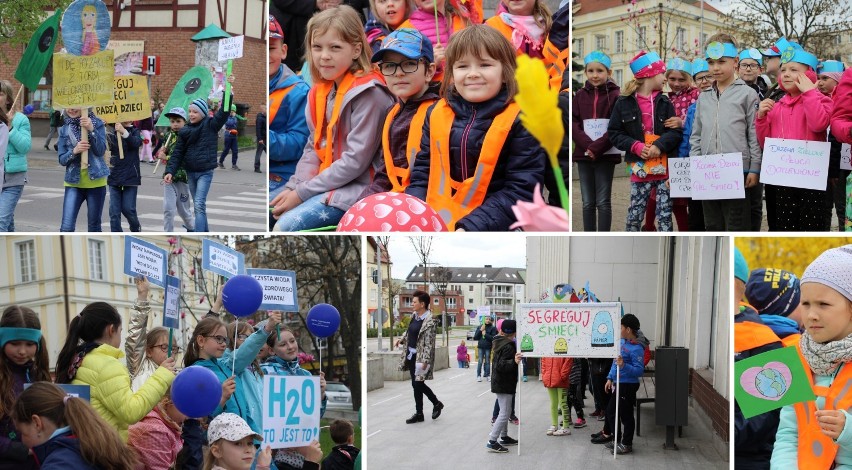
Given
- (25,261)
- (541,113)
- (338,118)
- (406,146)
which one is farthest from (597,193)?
(541,113)

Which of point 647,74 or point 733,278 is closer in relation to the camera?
point 733,278

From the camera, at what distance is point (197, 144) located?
682cm

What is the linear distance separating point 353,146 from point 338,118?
0.16 metres

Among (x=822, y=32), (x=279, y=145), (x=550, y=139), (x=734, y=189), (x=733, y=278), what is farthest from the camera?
(x=822, y=32)

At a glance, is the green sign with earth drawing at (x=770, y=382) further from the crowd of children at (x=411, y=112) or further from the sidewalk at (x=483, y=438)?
the crowd of children at (x=411, y=112)

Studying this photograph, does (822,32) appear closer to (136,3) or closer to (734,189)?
(734,189)

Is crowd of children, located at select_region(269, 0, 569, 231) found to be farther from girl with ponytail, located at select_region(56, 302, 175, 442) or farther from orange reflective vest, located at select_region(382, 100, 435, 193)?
girl with ponytail, located at select_region(56, 302, 175, 442)

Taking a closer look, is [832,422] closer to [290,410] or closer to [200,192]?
[290,410]

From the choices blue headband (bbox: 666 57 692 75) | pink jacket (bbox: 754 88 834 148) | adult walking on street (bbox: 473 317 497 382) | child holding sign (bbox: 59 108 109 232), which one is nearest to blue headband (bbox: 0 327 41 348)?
child holding sign (bbox: 59 108 109 232)

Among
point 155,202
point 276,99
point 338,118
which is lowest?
point 155,202

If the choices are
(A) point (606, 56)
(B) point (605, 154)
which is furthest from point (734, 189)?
(A) point (606, 56)

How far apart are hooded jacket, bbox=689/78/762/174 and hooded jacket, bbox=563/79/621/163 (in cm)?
50

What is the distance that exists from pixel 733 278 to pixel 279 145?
222 cm

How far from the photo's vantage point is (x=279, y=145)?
5.00m
